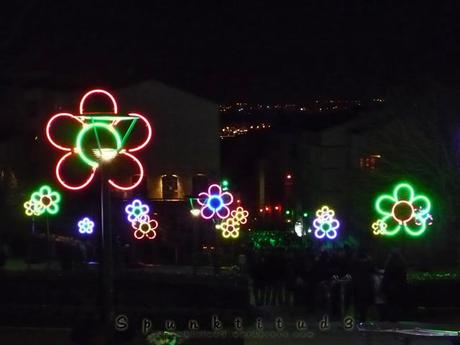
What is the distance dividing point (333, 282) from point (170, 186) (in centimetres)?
3649

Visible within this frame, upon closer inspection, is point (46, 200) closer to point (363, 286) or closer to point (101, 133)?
point (363, 286)

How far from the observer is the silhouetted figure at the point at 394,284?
17.4m

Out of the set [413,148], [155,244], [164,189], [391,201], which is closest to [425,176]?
[413,148]

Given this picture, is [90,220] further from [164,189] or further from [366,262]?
[366,262]

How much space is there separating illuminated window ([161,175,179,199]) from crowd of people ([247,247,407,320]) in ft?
109

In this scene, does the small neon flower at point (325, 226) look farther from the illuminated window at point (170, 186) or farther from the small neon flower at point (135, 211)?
the illuminated window at point (170, 186)

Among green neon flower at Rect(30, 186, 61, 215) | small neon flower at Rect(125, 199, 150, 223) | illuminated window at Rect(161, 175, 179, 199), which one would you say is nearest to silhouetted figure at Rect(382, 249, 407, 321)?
green neon flower at Rect(30, 186, 61, 215)

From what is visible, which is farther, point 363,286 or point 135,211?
point 135,211

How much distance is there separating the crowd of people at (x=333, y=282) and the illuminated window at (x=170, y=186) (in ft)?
109

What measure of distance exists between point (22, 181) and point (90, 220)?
13274 millimetres

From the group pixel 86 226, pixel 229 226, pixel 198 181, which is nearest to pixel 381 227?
pixel 229 226

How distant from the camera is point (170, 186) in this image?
182ft

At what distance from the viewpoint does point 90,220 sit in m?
39.2

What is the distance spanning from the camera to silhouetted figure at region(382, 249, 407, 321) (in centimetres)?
1741
